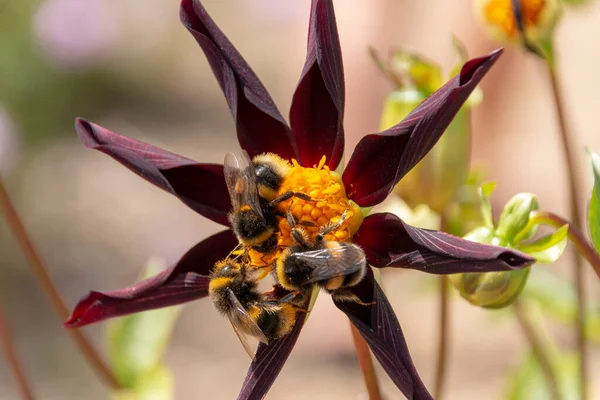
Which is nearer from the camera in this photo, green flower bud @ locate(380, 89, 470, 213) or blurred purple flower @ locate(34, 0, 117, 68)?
green flower bud @ locate(380, 89, 470, 213)

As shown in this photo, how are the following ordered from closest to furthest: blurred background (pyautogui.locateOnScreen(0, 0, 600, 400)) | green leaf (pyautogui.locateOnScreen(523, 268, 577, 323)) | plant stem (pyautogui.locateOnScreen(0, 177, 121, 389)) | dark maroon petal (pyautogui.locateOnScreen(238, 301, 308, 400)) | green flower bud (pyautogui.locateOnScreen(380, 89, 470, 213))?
dark maroon petal (pyautogui.locateOnScreen(238, 301, 308, 400)) → green flower bud (pyautogui.locateOnScreen(380, 89, 470, 213)) → plant stem (pyautogui.locateOnScreen(0, 177, 121, 389)) → green leaf (pyautogui.locateOnScreen(523, 268, 577, 323)) → blurred background (pyautogui.locateOnScreen(0, 0, 600, 400))

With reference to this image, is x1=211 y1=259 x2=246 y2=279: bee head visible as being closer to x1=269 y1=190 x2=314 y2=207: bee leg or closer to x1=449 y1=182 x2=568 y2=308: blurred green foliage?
x1=269 y1=190 x2=314 y2=207: bee leg

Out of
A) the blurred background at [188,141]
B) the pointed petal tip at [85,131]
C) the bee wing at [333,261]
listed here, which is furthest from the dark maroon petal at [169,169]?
the blurred background at [188,141]

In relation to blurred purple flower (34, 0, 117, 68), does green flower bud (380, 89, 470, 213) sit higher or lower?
lower

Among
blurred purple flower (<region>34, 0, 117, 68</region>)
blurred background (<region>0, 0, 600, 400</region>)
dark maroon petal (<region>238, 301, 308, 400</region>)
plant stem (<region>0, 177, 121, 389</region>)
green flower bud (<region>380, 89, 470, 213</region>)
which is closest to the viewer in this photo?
dark maroon petal (<region>238, 301, 308, 400</region>)

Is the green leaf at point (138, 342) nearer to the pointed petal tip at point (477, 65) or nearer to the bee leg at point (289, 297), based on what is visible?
the bee leg at point (289, 297)

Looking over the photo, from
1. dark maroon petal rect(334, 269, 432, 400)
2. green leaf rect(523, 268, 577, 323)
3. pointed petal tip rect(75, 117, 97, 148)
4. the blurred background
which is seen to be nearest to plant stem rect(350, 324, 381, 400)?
dark maroon petal rect(334, 269, 432, 400)

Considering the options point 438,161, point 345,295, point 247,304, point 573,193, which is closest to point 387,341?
point 345,295
